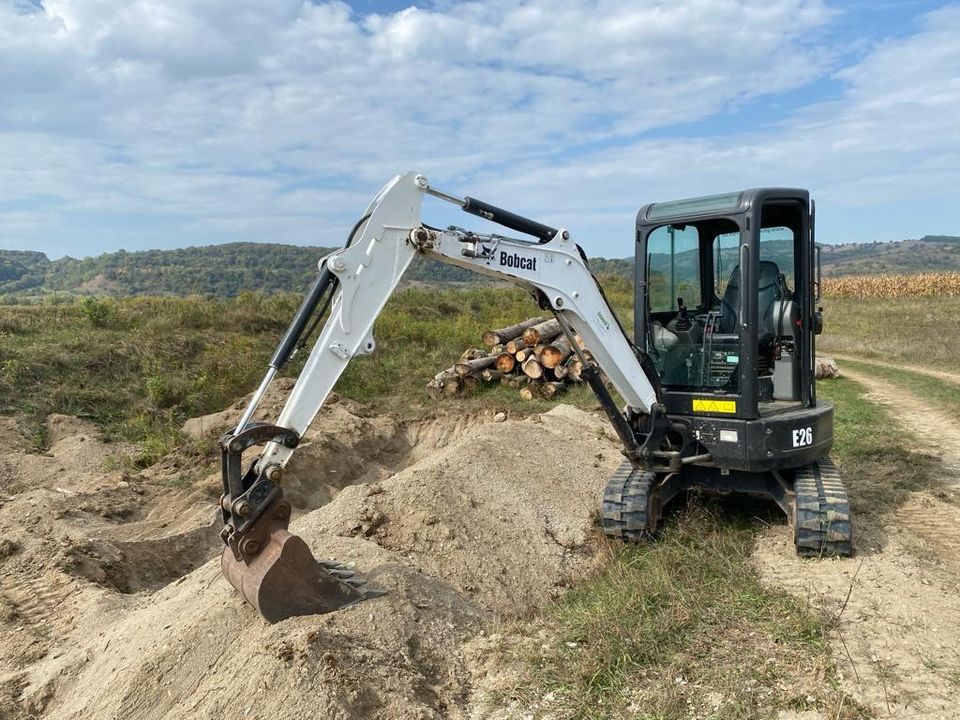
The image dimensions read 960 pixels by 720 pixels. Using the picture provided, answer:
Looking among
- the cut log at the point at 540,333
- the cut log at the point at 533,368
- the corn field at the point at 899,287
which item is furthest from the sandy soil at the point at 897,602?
the corn field at the point at 899,287

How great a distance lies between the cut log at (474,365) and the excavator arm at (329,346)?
7864 mm

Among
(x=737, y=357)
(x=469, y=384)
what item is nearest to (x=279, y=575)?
(x=737, y=357)

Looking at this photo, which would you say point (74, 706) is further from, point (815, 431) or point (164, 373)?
point (164, 373)

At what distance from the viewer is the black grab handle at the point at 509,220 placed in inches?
200

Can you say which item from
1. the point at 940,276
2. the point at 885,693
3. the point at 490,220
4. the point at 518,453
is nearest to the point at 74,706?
the point at 490,220

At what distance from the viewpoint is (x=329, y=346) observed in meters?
4.60

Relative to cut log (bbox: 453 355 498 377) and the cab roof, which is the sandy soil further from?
cut log (bbox: 453 355 498 377)

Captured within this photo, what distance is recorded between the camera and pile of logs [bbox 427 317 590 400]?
1314cm

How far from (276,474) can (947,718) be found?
12.7 feet

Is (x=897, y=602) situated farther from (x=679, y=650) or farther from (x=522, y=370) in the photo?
(x=522, y=370)

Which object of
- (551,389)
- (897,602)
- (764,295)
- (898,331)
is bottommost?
(897,602)

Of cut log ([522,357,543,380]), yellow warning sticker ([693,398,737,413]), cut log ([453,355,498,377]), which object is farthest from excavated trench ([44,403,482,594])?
yellow warning sticker ([693,398,737,413])

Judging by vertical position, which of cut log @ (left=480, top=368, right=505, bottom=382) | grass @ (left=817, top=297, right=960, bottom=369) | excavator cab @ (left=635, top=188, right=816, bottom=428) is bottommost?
grass @ (left=817, top=297, right=960, bottom=369)

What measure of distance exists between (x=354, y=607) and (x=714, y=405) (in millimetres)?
3282
